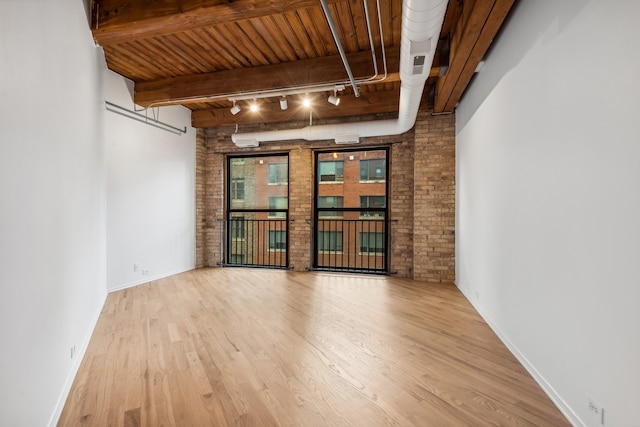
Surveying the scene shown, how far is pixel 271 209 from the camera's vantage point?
614 cm

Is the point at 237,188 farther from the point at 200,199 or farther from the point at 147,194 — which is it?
the point at 147,194

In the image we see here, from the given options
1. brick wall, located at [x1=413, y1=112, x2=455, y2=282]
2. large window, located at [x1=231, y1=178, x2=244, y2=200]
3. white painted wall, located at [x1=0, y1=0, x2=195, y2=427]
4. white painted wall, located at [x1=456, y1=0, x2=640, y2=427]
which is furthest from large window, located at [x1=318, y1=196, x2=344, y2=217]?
white painted wall, located at [x1=0, y1=0, x2=195, y2=427]

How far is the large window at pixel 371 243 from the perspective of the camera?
5809mm

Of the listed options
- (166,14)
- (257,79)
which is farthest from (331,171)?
(166,14)

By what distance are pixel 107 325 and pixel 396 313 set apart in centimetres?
309

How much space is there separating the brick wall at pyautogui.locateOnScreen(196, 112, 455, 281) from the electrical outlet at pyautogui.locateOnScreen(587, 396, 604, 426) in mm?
3457

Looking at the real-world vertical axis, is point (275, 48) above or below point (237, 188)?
above

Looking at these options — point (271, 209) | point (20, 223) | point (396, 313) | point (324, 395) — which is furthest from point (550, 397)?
point (271, 209)

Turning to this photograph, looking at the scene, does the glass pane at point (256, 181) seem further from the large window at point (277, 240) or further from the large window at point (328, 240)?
the large window at point (328, 240)

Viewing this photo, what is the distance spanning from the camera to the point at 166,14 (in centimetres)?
268

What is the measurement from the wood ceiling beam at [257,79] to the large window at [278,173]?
2024 millimetres

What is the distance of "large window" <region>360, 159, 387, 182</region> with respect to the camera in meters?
5.58

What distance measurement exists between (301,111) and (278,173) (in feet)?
4.58

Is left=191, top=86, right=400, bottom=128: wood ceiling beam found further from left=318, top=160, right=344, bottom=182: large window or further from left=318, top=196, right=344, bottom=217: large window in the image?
left=318, top=196, right=344, bottom=217: large window
